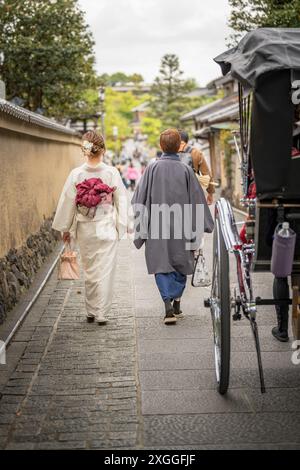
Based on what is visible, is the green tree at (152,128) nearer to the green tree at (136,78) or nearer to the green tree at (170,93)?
the green tree at (170,93)

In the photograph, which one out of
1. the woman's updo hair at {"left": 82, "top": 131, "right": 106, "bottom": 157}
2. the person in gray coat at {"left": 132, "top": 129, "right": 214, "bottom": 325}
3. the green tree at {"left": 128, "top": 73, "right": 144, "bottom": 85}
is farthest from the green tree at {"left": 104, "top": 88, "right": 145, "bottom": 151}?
the person in gray coat at {"left": 132, "top": 129, "right": 214, "bottom": 325}

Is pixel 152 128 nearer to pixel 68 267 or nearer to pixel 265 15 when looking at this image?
pixel 265 15

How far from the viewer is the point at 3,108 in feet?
26.4

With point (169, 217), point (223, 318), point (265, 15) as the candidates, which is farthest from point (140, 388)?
point (265, 15)

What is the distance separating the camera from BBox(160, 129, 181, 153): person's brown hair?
24.3 feet

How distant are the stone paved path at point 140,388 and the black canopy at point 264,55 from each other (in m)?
1.99

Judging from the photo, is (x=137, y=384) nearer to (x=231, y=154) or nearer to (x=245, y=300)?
(x=245, y=300)

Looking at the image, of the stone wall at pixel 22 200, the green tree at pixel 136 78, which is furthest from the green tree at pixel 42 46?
the green tree at pixel 136 78

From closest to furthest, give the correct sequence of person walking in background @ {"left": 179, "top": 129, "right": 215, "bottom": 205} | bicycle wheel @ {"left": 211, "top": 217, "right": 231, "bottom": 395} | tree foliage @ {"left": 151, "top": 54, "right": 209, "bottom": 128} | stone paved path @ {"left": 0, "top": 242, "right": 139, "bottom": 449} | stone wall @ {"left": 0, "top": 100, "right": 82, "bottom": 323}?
stone paved path @ {"left": 0, "top": 242, "right": 139, "bottom": 449}
bicycle wheel @ {"left": 211, "top": 217, "right": 231, "bottom": 395}
stone wall @ {"left": 0, "top": 100, "right": 82, "bottom": 323}
person walking in background @ {"left": 179, "top": 129, "right": 215, "bottom": 205}
tree foliage @ {"left": 151, "top": 54, "right": 209, "bottom": 128}

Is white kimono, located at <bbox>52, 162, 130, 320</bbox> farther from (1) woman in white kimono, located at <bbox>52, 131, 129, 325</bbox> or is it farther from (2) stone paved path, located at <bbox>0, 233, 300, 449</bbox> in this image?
(2) stone paved path, located at <bbox>0, 233, 300, 449</bbox>

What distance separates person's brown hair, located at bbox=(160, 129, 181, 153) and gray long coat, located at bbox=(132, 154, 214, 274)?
0.32ft

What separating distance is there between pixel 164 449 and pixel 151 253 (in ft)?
11.7

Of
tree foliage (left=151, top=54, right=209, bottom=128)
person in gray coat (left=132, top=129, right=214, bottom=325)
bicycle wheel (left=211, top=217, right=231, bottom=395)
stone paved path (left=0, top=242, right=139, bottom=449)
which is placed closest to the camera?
stone paved path (left=0, top=242, right=139, bottom=449)

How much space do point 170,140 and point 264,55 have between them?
3.17 meters
